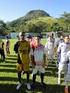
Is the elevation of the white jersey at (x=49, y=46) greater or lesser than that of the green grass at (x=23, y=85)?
greater

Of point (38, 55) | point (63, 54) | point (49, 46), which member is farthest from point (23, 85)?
point (49, 46)

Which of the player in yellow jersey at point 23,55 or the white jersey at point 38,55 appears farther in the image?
the white jersey at point 38,55

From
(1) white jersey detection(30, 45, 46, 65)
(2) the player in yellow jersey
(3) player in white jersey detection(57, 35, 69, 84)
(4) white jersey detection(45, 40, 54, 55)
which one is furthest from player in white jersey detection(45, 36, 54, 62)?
(2) the player in yellow jersey

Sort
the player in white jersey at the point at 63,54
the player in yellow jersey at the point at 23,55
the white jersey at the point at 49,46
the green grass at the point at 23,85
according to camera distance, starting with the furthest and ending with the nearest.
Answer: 1. the white jersey at the point at 49,46
2. the player in white jersey at the point at 63,54
3. the green grass at the point at 23,85
4. the player in yellow jersey at the point at 23,55

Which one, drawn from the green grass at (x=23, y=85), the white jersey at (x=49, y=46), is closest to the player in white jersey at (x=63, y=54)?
the green grass at (x=23, y=85)

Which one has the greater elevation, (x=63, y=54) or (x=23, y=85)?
(x=63, y=54)

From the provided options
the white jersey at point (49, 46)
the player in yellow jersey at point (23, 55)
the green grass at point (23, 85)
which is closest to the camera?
the player in yellow jersey at point (23, 55)

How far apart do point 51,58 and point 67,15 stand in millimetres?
132663

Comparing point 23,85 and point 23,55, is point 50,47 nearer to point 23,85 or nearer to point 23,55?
point 23,85

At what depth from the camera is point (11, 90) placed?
13.1 m

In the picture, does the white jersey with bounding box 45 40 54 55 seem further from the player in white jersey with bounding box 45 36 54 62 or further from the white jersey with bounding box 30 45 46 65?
the white jersey with bounding box 30 45 46 65

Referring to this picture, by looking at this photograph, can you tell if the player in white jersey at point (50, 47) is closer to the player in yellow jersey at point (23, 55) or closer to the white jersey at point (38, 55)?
the white jersey at point (38, 55)

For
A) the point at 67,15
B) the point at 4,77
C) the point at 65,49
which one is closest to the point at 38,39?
the point at 65,49

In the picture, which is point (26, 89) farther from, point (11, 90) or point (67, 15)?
point (67, 15)
